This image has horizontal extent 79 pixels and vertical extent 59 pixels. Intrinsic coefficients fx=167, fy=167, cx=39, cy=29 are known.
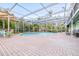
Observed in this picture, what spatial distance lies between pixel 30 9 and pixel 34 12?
0.24 meters

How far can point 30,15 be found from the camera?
733 centimetres

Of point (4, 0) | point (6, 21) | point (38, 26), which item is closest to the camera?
point (4, 0)

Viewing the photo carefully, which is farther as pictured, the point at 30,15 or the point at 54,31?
the point at 54,31

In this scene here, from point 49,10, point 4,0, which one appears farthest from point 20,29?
point 4,0

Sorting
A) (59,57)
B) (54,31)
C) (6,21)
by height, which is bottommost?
(59,57)

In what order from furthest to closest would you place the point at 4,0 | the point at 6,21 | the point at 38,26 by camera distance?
the point at 6,21 < the point at 38,26 < the point at 4,0

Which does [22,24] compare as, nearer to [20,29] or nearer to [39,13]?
[20,29]

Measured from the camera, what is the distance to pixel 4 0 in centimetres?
405

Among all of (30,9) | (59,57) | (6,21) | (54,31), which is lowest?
(59,57)

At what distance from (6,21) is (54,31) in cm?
228

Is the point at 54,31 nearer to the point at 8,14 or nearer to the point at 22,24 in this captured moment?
the point at 22,24

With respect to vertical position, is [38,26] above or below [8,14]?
below

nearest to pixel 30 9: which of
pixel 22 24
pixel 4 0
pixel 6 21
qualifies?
pixel 22 24

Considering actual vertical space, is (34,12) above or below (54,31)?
above
